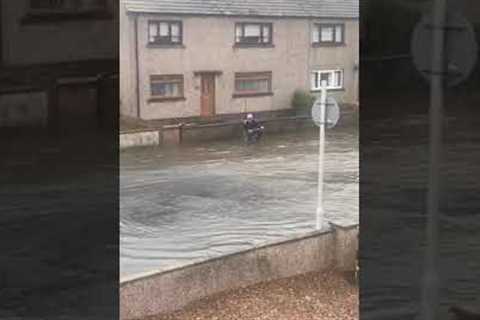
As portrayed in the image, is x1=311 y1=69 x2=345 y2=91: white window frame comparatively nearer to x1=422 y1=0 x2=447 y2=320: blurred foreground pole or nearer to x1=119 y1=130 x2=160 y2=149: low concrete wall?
x1=422 y1=0 x2=447 y2=320: blurred foreground pole

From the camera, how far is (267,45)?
279 centimetres

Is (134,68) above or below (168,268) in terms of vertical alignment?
above

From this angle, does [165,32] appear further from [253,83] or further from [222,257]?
[222,257]

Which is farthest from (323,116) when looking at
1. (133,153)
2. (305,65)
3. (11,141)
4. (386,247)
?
(11,141)

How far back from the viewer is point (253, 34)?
9.10 feet

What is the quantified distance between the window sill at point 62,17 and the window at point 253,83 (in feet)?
1.76

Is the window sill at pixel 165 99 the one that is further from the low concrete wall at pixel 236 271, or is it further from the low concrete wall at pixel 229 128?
the low concrete wall at pixel 236 271

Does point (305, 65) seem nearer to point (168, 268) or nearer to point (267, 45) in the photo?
point (267, 45)

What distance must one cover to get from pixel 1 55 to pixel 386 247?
4.84ft

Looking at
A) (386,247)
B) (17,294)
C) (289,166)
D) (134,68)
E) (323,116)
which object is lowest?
(17,294)

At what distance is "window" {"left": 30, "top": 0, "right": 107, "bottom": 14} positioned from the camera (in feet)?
8.27

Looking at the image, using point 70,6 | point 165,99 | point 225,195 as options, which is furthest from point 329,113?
point 70,6

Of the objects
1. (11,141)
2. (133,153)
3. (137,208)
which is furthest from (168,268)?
(11,141)

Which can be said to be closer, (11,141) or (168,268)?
(11,141)
